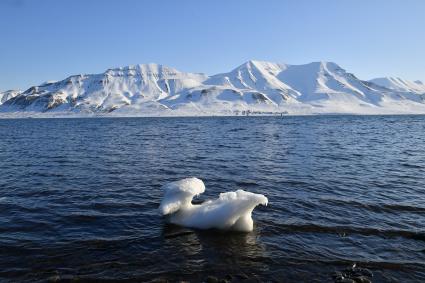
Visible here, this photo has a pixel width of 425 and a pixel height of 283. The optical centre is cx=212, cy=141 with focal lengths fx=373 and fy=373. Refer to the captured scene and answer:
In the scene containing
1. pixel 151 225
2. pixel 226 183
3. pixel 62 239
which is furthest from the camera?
pixel 226 183

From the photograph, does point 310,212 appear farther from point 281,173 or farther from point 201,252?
point 281,173

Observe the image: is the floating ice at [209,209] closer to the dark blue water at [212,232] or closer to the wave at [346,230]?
the dark blue water at [212,232]

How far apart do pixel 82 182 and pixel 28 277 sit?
1277 cm

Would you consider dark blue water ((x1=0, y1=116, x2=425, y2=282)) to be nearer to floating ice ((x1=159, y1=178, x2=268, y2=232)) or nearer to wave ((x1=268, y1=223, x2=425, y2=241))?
wave ((x1=268, y1=223, x2=425, y2=241))

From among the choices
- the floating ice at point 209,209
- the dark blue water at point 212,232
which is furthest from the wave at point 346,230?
the floating ice at point 209,209

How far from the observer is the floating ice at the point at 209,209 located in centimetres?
1394

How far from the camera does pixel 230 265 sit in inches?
436

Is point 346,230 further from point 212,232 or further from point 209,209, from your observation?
point 209,209

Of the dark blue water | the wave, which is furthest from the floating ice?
the wave

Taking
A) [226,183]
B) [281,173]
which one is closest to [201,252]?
[226,183]

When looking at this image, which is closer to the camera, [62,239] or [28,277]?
[28,277]

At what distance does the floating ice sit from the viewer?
13938mm

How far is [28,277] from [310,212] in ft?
36.9

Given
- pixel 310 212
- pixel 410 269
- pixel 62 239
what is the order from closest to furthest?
pixel 410 269 → pixel 62 239 → pixel 310 212
